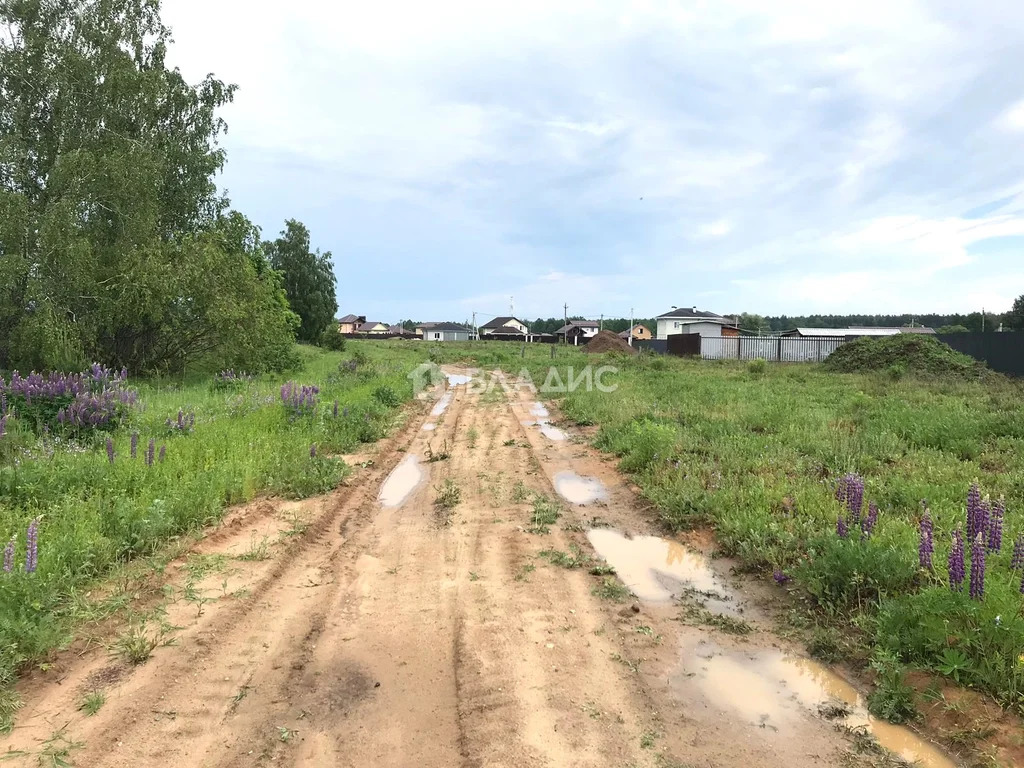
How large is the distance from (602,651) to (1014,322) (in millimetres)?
75707

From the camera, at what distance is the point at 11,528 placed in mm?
4219

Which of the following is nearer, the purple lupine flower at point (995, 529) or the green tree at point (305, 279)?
the purple lupine flower at point (995, 529)

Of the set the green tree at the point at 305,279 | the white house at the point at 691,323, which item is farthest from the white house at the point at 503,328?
the green tree at the point at 305,279

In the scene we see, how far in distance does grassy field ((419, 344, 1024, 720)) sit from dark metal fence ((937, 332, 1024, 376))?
10144 millimetres

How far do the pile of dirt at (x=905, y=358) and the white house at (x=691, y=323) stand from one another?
30050 mm

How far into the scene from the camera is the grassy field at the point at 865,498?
2.96m

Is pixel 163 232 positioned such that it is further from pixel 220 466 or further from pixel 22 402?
pixel 220 466

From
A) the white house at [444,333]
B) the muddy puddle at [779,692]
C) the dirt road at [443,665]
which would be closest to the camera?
the dirt road at [443,665]

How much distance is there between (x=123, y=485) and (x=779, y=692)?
5570 mm

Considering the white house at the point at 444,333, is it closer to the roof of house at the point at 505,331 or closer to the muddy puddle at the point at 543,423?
the roof of house at the point at 505,331

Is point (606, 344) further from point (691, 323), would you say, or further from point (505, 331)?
point (505, 331)

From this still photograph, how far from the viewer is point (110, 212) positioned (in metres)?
16.2

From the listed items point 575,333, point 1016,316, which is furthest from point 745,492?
point 575,333

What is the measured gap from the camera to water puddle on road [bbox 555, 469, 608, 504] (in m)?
6.57
